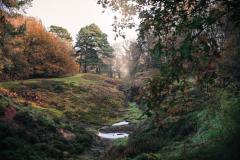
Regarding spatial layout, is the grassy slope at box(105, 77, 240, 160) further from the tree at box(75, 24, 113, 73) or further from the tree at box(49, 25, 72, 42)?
the tree at box(49, 25, 72, 42)

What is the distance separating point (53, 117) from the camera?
93.6ft

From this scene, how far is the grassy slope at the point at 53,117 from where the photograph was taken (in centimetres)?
1883

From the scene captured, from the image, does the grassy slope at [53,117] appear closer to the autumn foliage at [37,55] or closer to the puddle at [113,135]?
the puddle at [113,135]

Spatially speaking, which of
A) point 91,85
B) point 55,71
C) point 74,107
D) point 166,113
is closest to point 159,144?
point 166,113

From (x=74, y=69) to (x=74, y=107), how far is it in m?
27.2

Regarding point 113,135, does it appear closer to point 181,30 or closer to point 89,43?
point 181,30

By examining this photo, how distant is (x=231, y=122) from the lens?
8.75 metres

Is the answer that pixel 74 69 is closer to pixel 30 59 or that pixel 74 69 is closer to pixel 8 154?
pixel 30 59

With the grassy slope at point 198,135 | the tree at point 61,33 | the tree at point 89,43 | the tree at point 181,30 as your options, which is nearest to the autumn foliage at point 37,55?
the tree at point 89,43

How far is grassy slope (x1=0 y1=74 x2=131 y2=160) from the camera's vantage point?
18.8m

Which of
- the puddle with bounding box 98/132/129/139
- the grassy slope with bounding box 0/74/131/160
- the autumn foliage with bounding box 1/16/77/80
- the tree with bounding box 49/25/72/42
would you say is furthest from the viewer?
the tree with bounding box 49/25/72/42

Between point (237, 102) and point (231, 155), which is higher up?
point (237, 102)

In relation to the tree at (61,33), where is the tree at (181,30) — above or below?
below

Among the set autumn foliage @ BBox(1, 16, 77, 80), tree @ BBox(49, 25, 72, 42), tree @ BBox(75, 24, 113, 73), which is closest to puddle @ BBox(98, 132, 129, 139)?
autumn foliage @ BBox(1, 16, 77, 80)
